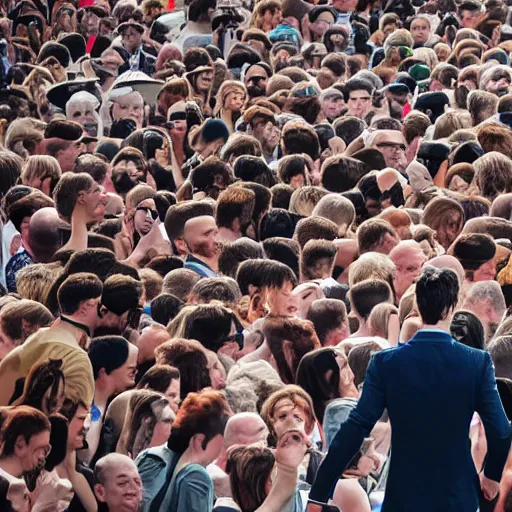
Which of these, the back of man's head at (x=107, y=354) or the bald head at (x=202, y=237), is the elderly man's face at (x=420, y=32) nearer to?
the bald head at (x=202, y=237)

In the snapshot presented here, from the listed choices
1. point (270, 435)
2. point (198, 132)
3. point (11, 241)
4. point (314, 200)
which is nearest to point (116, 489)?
point (270, 435)

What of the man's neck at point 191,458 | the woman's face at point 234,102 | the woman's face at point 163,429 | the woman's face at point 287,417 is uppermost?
the man's neck at point 191,458

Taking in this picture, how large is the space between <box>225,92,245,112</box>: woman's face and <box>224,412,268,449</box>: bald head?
351 inches

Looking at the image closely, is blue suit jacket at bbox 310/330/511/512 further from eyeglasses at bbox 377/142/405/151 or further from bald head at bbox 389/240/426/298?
eyeglasses at bbox 377/142/405/151

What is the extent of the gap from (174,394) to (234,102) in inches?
337

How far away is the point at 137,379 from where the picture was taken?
30.5 ft

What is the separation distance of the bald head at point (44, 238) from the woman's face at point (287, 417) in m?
3.45

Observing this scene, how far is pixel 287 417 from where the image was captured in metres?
8.27

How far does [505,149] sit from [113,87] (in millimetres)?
4725

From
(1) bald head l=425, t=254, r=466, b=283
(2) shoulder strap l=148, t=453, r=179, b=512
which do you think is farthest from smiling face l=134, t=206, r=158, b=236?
(2) shoulder strap l=148, t=453, r=179, b=512

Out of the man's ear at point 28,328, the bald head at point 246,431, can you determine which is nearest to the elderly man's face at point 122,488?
the bald head at point 246,431

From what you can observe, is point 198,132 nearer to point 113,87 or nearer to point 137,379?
point 113,87

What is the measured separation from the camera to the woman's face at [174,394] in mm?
8492

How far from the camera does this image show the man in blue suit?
7.26 m
